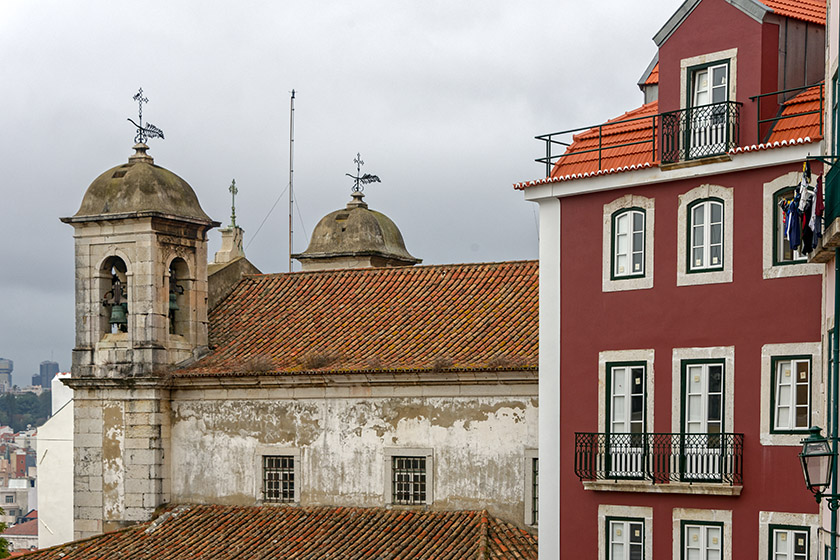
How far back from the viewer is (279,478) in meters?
30.2

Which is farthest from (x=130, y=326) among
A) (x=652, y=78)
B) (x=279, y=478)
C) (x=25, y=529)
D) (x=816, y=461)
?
(x=25, y=529)

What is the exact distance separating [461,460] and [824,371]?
979 centimetres

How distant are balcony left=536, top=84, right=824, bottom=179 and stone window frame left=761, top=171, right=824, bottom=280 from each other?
0.54 m

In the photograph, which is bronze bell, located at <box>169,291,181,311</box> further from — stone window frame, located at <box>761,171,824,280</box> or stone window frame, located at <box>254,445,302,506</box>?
stone window frame, located at <box>761,171,824,280</box>

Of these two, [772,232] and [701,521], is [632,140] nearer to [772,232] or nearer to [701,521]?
[772,232]

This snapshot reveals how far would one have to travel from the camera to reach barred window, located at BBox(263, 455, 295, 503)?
98.9ft

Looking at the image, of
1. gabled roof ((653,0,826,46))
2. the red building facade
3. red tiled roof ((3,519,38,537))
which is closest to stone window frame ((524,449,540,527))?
the red building facade

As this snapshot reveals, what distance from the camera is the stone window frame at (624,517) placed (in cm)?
2205

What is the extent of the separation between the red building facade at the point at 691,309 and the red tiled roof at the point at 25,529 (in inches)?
3233

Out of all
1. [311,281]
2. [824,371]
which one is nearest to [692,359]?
[824,371]

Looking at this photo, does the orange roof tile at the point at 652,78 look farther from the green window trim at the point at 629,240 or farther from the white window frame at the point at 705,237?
the white window frame at the point at 705,237

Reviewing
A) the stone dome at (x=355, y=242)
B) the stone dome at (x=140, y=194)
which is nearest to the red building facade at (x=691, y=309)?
the stone dome at (x=140, y=194)

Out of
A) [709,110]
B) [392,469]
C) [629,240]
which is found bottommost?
[392,469]

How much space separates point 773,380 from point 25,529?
292 ft
